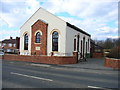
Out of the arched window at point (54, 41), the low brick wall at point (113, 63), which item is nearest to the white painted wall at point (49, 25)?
the arched window at point (54, 41)

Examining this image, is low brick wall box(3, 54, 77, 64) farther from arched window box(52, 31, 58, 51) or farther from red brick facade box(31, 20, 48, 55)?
arched window box(52, 31, 58, 51)

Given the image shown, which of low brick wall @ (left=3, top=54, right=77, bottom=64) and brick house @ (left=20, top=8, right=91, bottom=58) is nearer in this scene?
low brick wall @ (left=3, top=54, right=77, bottom=64)

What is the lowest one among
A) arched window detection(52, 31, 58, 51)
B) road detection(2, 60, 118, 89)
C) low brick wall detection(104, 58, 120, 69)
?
road detection(2, 60, 118, 89)

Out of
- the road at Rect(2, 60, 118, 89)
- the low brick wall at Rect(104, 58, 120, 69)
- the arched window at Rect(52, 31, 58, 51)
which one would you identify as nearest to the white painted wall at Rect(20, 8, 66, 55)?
the arched window at Rect(52, 31, 58, 51)

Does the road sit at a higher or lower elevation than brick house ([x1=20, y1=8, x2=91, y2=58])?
lower

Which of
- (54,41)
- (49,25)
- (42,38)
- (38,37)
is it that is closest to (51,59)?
(54,41)

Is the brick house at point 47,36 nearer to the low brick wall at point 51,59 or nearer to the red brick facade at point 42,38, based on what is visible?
the red brick facade at point 42,38

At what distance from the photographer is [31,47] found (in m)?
21.5

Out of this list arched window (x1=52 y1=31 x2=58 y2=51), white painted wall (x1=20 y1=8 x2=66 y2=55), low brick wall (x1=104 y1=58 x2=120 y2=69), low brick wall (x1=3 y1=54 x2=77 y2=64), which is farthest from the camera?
arched window (x1=52 y1=31 x2=58 y2=51)

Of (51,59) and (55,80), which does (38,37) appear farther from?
(55,80)

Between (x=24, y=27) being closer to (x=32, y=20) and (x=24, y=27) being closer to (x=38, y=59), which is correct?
(x=32, y=20)

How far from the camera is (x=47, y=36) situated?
20.1 m

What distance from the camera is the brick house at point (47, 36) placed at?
19078 mm

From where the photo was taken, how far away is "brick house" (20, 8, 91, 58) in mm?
19078
